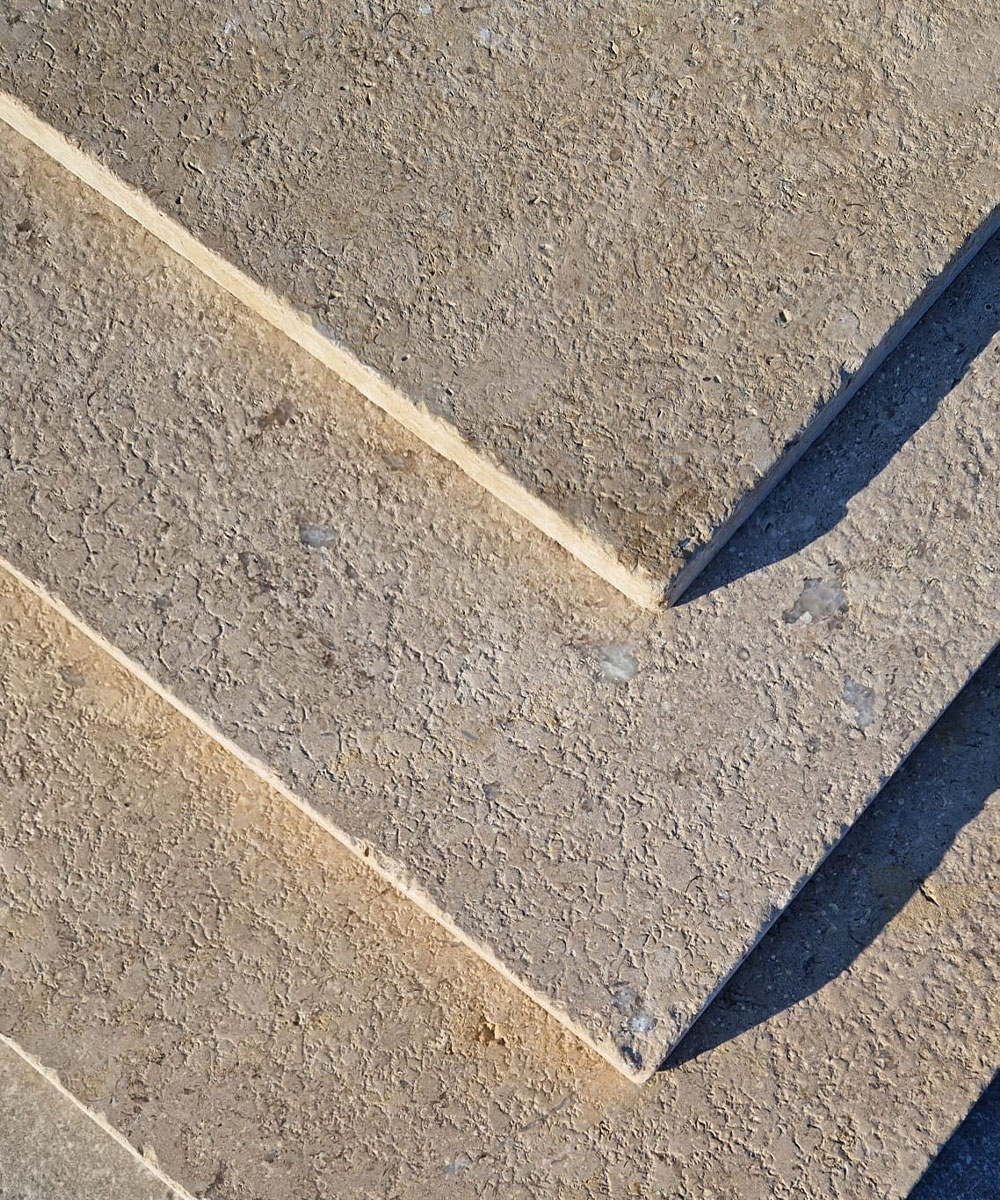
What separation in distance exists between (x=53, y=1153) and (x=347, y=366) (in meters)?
2.07

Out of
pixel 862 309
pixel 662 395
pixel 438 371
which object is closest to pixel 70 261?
pixel 438 371

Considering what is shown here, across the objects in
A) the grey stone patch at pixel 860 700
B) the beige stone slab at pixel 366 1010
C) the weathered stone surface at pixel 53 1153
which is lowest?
the weathered stone surface at pixel 53 1153

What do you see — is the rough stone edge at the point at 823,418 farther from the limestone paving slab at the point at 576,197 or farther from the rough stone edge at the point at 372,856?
the rough stone edge at the point at 372,856

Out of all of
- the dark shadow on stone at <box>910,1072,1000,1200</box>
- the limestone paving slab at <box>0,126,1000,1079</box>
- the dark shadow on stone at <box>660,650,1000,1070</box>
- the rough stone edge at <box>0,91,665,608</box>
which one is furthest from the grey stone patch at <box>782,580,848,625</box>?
the dark shadow on stone at <box>910,1072,1000,1200</box>

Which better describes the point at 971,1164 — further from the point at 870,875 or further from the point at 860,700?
the point at 860,700

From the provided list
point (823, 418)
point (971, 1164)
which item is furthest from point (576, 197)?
point (971, 1164)

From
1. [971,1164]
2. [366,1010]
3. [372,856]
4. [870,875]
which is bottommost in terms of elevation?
[366,1010]

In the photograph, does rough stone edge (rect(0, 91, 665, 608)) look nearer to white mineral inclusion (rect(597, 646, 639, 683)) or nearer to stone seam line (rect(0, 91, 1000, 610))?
stone seam line (rect(0, 91, 1000, 610))

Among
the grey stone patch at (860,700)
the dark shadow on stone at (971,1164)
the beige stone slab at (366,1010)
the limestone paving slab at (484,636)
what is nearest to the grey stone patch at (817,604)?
the limestone paving slab at (484,636)

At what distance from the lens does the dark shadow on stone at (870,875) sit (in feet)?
6.59

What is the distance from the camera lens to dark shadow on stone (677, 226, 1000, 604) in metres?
1.89

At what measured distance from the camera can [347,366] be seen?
5.83 feet

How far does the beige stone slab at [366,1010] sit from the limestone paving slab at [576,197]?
90 cm

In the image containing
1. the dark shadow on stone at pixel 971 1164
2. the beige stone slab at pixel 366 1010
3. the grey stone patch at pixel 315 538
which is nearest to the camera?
the grey stone patch at pixel 315 538
